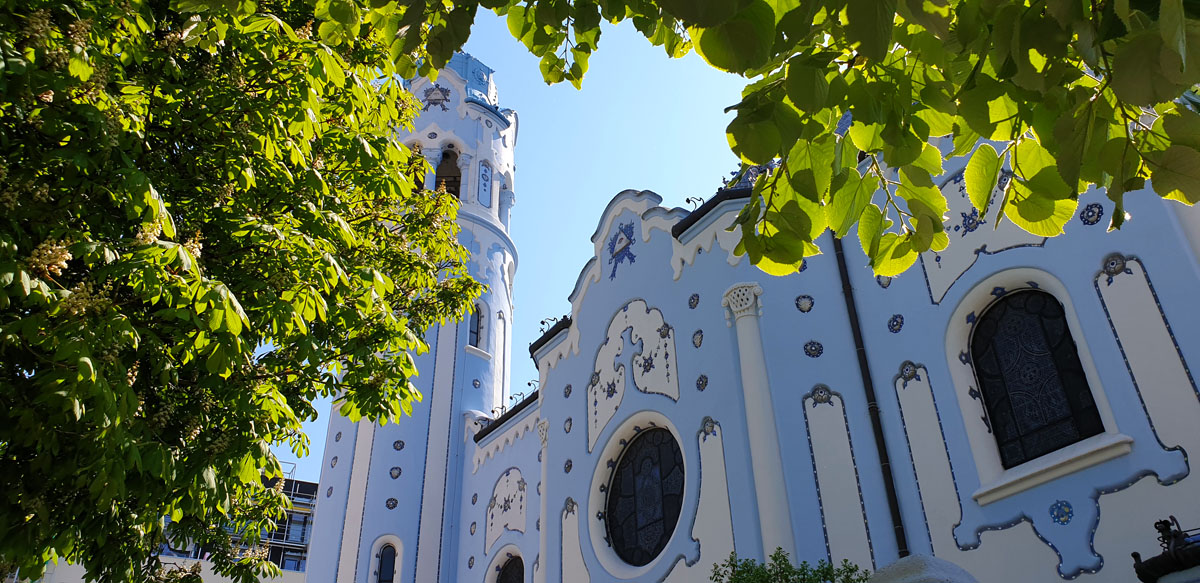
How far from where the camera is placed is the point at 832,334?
952cm

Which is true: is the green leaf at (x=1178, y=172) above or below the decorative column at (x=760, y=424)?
below

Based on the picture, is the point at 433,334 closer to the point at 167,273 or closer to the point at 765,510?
the point at 765,510

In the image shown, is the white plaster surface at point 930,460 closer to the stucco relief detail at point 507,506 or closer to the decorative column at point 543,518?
the decorative column at point 543,518

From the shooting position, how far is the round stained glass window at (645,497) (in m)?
10.3

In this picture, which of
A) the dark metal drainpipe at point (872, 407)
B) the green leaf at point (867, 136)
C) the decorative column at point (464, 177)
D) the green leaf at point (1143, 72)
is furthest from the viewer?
the decorative column at point (464, 177)

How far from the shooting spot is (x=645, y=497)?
10742 millimetres

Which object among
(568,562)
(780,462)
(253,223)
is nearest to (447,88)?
(568,562)

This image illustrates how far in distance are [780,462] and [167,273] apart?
6505 millimetres

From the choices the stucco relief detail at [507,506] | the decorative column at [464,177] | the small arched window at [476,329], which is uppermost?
the decorative column at [464,177]

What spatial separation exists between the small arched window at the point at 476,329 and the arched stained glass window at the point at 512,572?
5.52 m

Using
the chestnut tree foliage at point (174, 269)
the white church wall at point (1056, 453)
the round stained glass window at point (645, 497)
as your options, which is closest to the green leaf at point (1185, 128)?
the chestnut tree foliage at point (174, 269)

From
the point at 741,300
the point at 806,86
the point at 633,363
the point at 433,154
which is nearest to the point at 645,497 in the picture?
the point at 633,363

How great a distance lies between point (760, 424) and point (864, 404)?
108 centimetres

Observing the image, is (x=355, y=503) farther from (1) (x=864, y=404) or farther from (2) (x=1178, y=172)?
(2) (x=1178, y=172)
